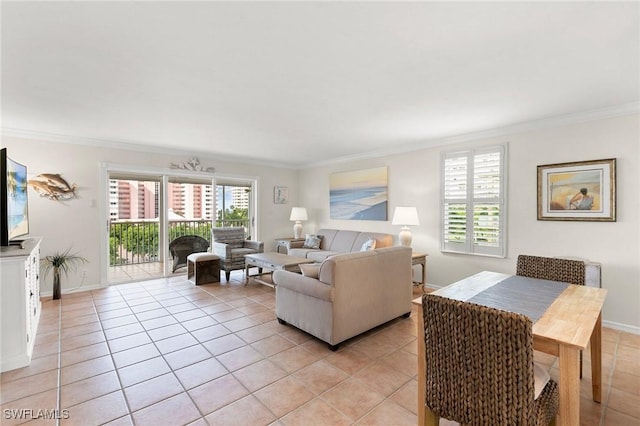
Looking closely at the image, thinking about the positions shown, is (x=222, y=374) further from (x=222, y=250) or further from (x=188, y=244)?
(x=188, y=244)

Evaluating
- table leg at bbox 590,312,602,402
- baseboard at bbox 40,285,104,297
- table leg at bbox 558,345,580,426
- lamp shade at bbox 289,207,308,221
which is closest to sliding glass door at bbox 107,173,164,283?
baseboard at bbox 40,285,104,297

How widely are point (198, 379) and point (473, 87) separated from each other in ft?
11.4

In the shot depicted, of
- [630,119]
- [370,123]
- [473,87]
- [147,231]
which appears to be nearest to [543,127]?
[630,119]

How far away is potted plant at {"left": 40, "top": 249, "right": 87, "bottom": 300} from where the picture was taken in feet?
14.0

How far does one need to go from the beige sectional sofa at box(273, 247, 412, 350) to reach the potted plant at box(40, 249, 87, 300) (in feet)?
11.5

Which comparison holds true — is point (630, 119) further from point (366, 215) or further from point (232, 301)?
point (232, 301)

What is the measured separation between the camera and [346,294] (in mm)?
2785

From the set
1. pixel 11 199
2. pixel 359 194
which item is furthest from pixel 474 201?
pixel 11 199

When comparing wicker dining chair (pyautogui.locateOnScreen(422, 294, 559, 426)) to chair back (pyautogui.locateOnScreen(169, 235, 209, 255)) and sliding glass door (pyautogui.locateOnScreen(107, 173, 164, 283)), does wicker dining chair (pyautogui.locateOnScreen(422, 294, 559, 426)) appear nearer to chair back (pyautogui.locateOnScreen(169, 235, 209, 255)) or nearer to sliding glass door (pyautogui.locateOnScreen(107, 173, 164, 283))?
chair back (pyautogui.locateOnScreen(169, 235, 209, 255))

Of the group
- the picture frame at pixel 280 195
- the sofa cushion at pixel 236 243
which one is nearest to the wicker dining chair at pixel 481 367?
the sofa cushion at pixel 236 243

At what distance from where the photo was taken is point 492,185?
4137 millimetres

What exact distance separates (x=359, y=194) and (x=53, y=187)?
201 inches

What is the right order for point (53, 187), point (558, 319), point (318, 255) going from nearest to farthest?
point (558, 319) < point (53, 187) < point (318, 255)

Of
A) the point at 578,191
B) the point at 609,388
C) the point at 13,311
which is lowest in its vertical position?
the point at 609,388
